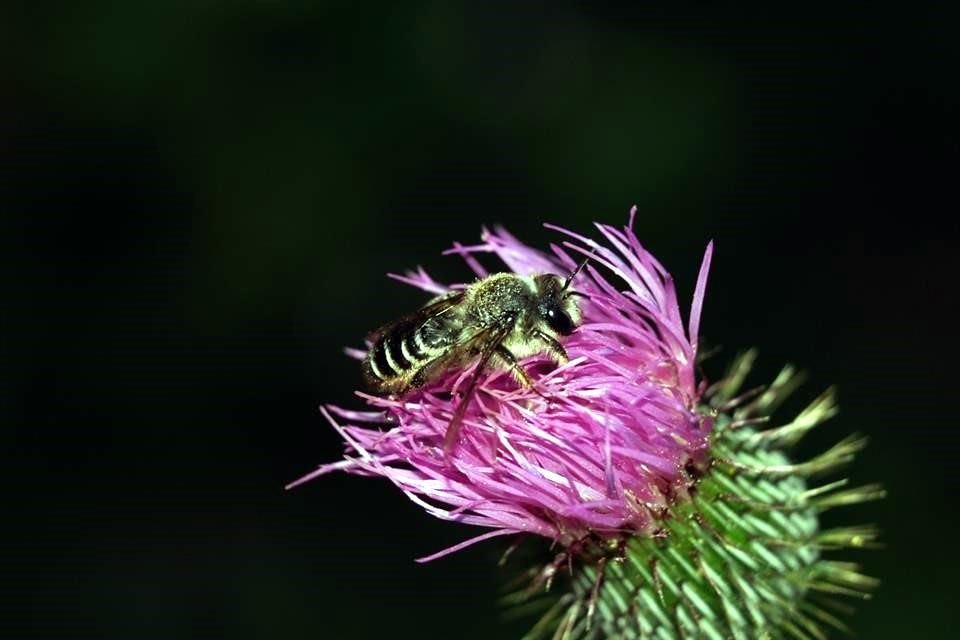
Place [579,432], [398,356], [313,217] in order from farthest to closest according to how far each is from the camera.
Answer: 1. [313,217]
2. [398,356]
3. [579,432]

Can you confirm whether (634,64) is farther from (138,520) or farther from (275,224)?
(138,520)

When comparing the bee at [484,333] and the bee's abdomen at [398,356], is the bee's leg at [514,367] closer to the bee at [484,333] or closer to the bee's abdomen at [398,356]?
the bee at [484,333]

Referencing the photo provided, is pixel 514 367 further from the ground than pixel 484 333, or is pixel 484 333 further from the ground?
pixel 484 333

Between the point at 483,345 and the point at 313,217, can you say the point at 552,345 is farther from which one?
the point at 313,217

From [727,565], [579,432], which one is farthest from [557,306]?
[727,565]

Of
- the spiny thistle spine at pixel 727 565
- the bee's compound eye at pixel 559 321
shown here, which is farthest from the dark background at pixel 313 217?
the bee's compound eye at pixel 559 321

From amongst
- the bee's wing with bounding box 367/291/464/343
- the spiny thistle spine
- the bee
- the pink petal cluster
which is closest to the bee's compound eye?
the bee
